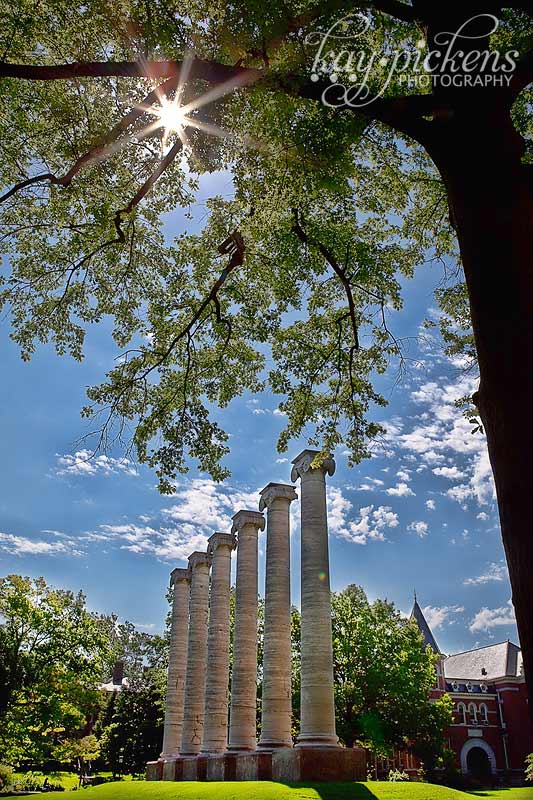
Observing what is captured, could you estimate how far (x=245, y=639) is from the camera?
1320 inches

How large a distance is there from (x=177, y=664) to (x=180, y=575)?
6.33 meters

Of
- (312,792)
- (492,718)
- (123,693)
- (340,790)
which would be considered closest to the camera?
(312,792)

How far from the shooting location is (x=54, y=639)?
36438 millimetres

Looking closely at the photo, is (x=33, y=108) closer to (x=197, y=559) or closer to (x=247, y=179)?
(x=247, y=179)

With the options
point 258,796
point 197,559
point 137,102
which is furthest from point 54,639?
point 137,102

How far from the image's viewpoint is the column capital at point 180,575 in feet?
157

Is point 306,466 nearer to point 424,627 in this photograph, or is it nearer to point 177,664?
point 177,664

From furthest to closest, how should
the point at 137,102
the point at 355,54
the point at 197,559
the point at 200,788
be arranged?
the point at 197,559 < the point at 200,788 < the point at 137,102 < the point at 355,54

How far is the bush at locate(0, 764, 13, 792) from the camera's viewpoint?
107 ft

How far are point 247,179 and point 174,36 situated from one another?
10.2 ft

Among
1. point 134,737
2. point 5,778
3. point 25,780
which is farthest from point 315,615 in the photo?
point 134,737

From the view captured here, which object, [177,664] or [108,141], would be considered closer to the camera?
[108,141]

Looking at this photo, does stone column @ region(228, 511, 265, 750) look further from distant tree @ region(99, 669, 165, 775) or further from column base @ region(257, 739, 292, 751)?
distant tree @ region(99, 669, 165, 775)

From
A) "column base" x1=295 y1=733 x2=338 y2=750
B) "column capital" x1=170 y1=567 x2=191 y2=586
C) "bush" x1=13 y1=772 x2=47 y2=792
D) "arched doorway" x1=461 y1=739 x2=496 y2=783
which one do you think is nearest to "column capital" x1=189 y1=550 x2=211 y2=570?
"column capital" x1=170 y1=567 x2=191 y2=586
